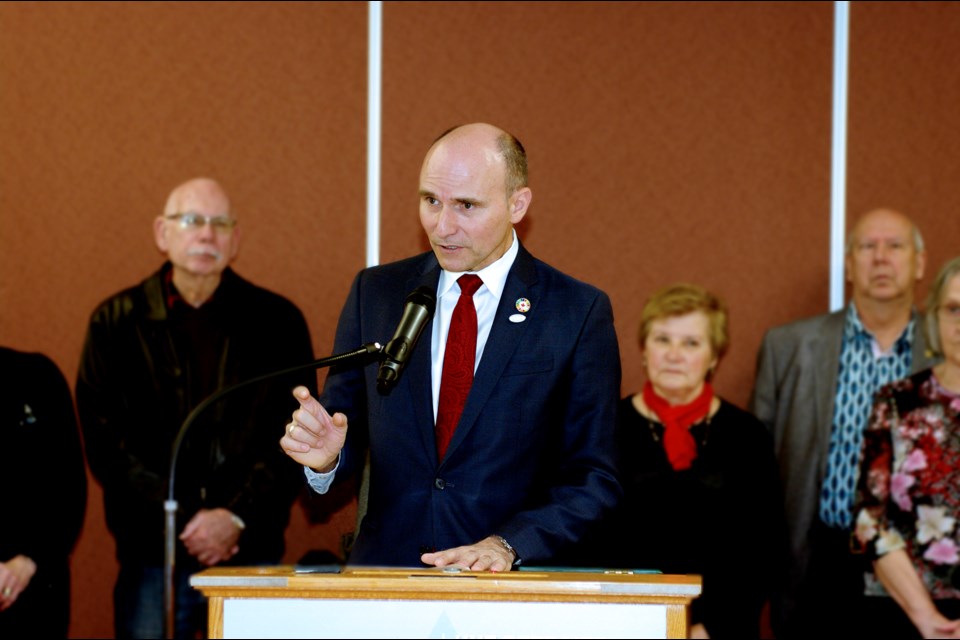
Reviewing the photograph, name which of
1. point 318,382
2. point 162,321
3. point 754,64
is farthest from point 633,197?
point 318,382

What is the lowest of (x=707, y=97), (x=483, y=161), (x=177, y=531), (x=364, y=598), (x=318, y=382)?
(x=177, y=531)

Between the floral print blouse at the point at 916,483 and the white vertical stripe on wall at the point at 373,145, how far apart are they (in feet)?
6.46

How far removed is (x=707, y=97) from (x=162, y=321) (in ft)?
7.47

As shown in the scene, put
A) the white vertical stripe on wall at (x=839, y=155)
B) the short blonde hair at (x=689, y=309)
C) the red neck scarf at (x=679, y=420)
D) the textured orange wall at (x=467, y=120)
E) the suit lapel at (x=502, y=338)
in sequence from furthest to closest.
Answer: the white vertical stripe on wall at (x=839, y=155)
the textured orange wall at (x=467, y=120)
the short blonde hair at (x=689, y=309)
the red neck scarf at (x=679, y=420)
the suit lapel at (x=502, y=338)

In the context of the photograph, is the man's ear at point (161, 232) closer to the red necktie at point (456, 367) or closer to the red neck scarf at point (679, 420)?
the red neck scarf at point (679, 420)

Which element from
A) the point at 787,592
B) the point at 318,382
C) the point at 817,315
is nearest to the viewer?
the point at 318,382

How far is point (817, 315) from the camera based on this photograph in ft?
14.6

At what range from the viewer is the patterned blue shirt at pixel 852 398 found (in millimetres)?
4070

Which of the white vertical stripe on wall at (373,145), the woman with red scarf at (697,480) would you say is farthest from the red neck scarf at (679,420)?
the white vertical stripe on wall at (373,145)

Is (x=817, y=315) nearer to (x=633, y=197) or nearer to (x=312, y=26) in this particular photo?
(x=633, y=197)

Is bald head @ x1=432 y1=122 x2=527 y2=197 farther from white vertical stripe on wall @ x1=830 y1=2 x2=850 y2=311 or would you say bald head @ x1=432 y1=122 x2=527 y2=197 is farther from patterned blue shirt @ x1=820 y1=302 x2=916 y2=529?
white vertical stripe on wall @ x1=830 y1=2 x2=850 y2=311

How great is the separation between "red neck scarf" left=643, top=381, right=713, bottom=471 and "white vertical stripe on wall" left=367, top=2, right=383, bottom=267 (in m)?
1.27

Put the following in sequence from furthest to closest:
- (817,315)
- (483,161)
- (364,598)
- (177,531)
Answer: (817,315)
(177,531)
(483,161)
(364,598)

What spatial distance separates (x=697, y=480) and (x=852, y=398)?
89 cm
